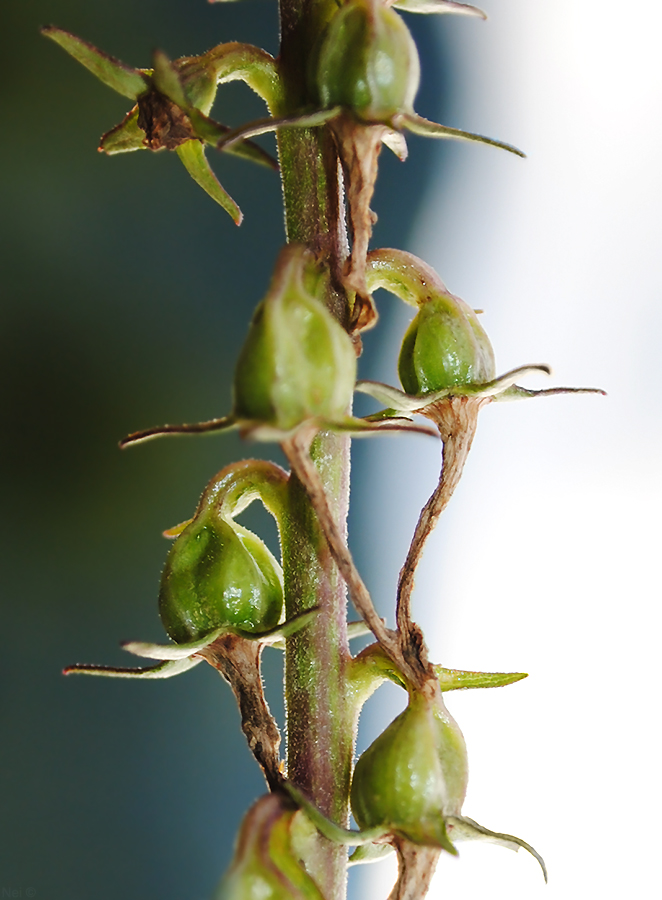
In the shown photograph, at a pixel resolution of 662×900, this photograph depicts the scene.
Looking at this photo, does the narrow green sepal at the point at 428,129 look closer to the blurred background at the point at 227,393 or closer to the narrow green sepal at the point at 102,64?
the narrow green sepal at the point at 102,64

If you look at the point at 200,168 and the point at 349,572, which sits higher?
the point at 200,168

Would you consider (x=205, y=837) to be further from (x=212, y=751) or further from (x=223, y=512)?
(x=223, y=512)

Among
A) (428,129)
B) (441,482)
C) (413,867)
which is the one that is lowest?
(413,867)

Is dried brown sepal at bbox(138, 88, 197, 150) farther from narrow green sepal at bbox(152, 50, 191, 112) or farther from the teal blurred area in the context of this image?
the teal blurred area

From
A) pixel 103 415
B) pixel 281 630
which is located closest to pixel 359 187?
pixel 281 630

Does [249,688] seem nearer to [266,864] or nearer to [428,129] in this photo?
[266,864]

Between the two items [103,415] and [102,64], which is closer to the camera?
[102,64]

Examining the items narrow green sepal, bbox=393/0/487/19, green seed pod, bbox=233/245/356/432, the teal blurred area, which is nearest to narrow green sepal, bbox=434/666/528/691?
green seed pod, bbox=233/245/356/432
